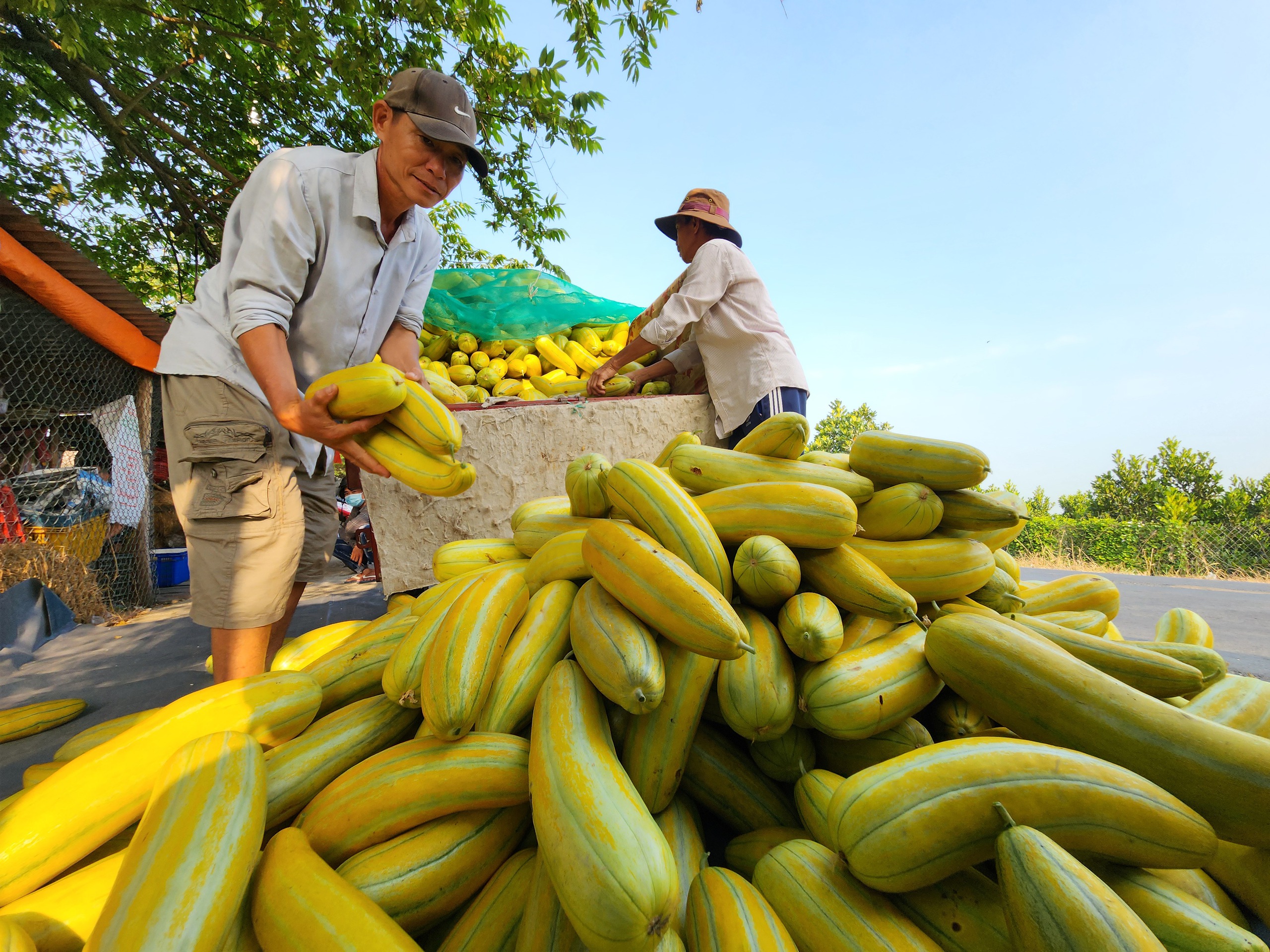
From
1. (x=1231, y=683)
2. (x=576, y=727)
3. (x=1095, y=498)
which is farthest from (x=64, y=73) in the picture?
(x=1095, y=498)

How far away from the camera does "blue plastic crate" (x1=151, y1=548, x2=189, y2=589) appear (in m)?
7.47

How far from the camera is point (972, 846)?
2.59ft

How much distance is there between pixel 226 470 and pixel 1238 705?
10.4 feet

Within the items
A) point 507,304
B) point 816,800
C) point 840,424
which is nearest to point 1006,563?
point 816,800

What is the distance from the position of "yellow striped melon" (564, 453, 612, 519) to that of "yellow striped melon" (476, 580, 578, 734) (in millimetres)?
387

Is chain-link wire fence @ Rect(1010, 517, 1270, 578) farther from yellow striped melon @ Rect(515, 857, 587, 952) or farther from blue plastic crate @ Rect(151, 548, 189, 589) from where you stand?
blue plastic crate @ Rect(151, 548, 189, 589)

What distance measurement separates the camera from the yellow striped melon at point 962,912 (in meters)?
0.77

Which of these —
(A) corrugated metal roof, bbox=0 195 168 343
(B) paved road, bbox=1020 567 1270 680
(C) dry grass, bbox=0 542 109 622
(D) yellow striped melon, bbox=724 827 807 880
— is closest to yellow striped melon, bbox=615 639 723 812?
(D) yellow striped melon, bbox=724 827 807 880

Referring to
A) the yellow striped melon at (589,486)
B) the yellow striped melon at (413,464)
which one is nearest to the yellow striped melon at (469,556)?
the yellow striped melon at (413,464)

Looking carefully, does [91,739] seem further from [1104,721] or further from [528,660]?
[1104,721]

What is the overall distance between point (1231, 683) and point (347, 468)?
18.5 feet

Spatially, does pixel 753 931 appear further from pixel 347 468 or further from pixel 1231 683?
pixel 347 468

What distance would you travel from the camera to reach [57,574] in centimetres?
552

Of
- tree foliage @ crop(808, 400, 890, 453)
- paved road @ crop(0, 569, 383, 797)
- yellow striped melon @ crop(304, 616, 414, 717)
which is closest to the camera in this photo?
yellow striped melon @ crop(304, 616, 414, 717)
